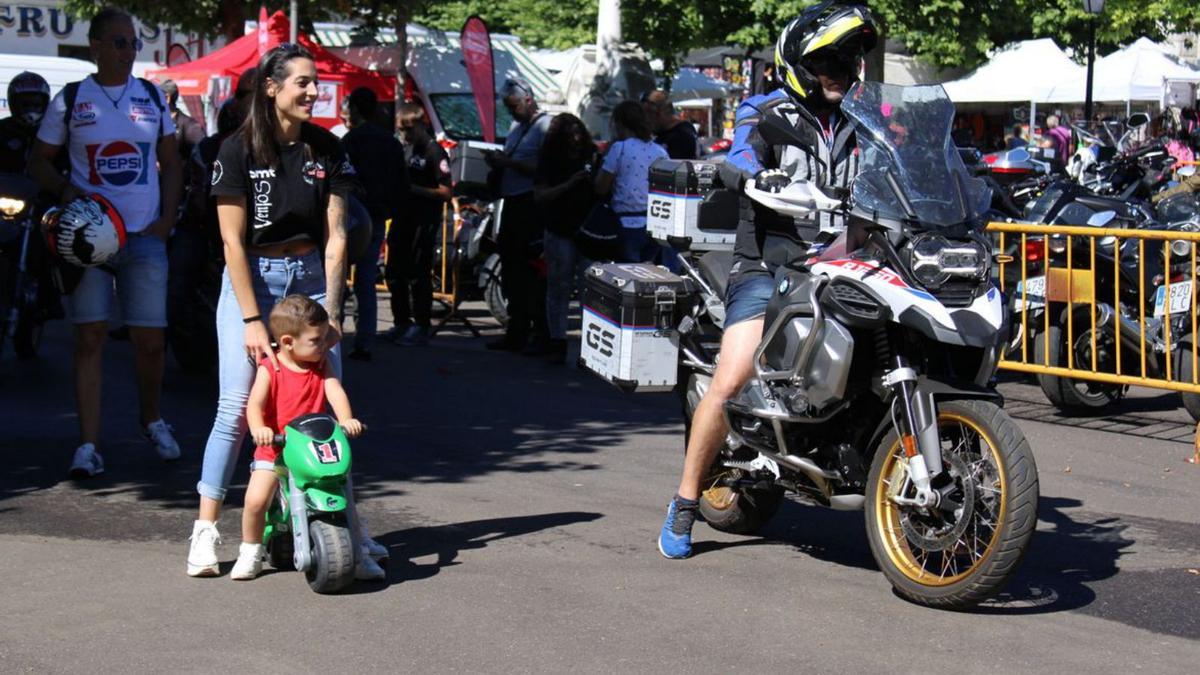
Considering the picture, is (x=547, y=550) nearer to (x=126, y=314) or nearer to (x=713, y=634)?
(x=713, y=634)

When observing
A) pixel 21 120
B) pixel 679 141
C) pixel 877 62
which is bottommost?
pixel 679 141

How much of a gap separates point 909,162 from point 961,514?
46.1 inches

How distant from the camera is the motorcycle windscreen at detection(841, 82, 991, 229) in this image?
544 centimetres

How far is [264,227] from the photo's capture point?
5887 millimetres

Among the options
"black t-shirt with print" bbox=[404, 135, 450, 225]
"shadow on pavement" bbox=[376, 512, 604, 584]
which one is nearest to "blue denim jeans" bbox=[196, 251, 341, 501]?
"shadow on pavement" bbox=[376, 512, 604, 584]

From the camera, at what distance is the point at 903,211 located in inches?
213

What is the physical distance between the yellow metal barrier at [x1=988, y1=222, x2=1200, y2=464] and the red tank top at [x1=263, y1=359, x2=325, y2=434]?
16.2ft

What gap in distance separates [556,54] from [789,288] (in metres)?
35.8

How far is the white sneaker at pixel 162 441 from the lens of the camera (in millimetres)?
7875

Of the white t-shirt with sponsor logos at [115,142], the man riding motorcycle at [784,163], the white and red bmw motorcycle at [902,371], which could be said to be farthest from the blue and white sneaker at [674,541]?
the white t-shirt with sponsor logos at [115,142]

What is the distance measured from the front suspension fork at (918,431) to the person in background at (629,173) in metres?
6.46

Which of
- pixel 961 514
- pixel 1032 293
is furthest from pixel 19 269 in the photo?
pixel 961 514

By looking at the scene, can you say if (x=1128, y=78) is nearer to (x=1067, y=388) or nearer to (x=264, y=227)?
(x=1067, y=388)

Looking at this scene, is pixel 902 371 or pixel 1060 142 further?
pixel 1060 142
